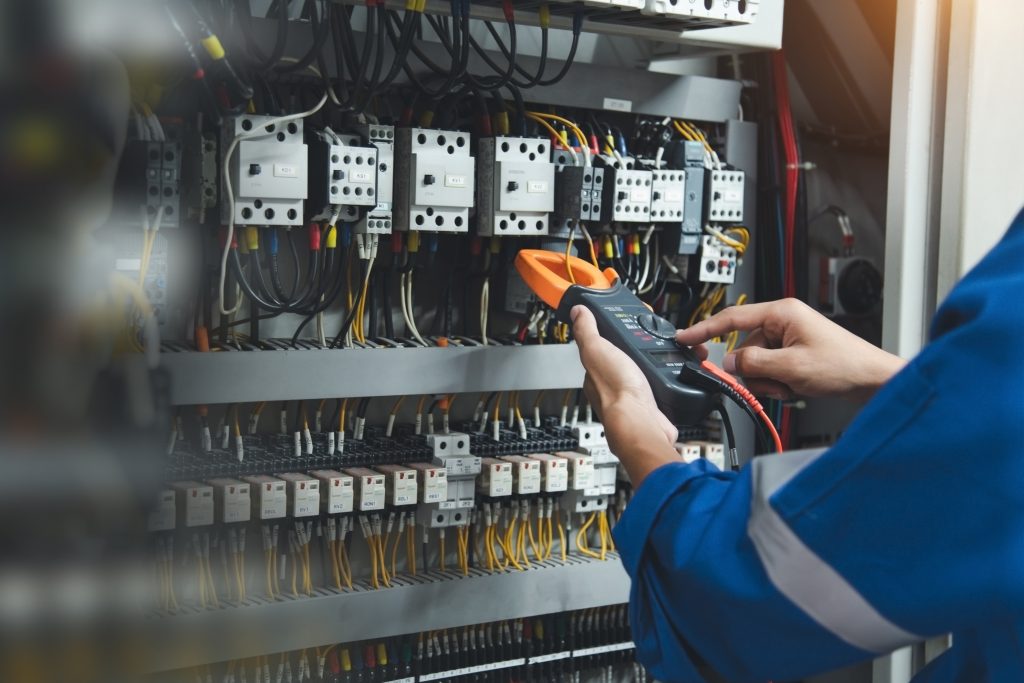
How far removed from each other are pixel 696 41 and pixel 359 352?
0.89m

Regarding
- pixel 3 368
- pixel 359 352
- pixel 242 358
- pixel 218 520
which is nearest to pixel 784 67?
pixel 359 352

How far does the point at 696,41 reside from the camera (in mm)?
2035

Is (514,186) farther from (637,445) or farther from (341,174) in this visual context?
(637,445)

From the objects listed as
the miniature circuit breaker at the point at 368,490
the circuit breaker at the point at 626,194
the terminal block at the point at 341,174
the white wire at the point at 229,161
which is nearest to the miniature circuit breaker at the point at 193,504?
the miniature circuit breaker at the point at 368,490

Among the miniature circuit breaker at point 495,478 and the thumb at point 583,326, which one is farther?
the miniature circuit breaker at point 495,478

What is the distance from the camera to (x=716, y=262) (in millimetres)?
2188

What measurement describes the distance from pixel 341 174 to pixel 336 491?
548 mm

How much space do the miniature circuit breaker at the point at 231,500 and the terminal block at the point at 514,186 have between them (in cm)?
63

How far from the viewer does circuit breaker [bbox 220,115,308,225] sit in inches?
66.2

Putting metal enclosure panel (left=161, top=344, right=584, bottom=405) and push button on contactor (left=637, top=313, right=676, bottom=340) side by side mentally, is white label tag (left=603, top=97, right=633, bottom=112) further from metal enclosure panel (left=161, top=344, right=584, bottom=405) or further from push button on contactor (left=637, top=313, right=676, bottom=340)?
push button on contactor (left=637, top=313, right=676, bottom=340)

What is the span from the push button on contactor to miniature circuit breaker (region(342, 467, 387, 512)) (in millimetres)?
563

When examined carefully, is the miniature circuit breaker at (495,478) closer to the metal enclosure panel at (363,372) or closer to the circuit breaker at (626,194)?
the metal enclosure panel at (363,372)

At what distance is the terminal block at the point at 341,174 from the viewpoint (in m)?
1.75

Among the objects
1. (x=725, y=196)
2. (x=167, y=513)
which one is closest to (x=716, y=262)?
(x=725, y=196)
